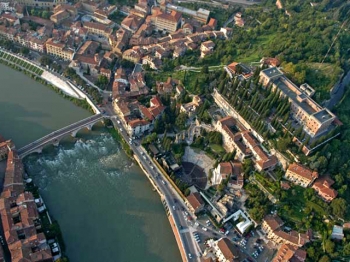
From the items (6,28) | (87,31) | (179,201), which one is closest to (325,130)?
(179,201)

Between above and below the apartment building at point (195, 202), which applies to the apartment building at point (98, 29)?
above

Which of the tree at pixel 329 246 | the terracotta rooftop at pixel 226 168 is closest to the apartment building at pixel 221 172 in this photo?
the terracotta rooftop at pixel 226 168

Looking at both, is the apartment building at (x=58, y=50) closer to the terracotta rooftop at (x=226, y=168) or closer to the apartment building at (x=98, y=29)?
the apartment building at (x=98, y=29)

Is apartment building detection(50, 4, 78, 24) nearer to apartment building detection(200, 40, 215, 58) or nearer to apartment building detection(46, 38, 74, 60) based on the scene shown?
apartment building detection(46, 38, 74, 60)

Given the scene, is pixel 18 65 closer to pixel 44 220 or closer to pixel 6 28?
pixel 6 28

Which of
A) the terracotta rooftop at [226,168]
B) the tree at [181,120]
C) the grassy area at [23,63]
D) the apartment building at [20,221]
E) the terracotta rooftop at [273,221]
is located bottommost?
the apartment building at [20,221]

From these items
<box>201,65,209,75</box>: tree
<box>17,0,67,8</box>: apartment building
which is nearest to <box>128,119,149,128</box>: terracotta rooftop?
<box>201,65,209,75</box>: tree
